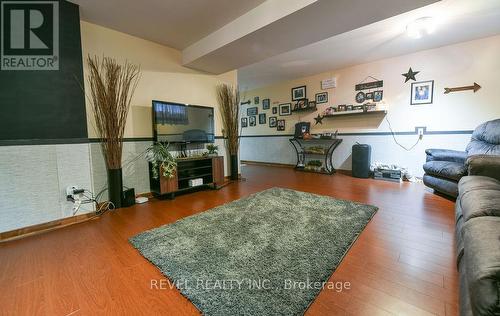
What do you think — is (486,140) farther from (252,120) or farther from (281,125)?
(252,120)

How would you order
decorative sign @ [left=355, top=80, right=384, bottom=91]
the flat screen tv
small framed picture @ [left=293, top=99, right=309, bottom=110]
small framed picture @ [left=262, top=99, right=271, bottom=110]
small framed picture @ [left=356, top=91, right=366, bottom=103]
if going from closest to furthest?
the flat screen tv
decorative sign @ [left=355, top=80, right=384, bottom=91]
small framed picture @ [left=356, top=91, right=366, bottom=103]
small framed picture @ [left=293, top=99, right=309, bottom=110]
small framed picture @ [left=262, top=99, right=271, bottom=110]

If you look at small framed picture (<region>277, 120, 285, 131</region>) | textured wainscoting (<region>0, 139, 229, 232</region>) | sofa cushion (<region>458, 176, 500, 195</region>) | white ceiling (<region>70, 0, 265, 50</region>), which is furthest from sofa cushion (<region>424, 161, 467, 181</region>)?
textured wainscoting (<region>0, 139, 229, 232</region>)

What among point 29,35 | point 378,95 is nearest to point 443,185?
point 378,95

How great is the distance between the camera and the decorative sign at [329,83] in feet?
15.0

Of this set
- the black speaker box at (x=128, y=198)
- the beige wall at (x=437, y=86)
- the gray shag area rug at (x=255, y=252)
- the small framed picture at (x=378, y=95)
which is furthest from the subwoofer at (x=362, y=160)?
the black speaker box at (x=128, y=198)

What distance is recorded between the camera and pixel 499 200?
1171 millimetres

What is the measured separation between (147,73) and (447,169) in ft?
13.6

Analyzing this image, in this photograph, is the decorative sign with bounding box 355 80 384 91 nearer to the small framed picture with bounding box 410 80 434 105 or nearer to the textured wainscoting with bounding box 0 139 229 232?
the small framed picture with bounding box 410 80 434 105

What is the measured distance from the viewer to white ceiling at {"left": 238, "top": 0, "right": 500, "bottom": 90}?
7.72 ft

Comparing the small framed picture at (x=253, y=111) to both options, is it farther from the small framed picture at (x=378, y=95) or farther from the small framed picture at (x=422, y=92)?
the small framed picture at (x=422, y=92)

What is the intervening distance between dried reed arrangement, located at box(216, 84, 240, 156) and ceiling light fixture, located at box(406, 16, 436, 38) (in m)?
2.74

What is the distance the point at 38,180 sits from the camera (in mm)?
1986

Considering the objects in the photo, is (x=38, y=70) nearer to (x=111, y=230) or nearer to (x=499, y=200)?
(x=111, y=230)

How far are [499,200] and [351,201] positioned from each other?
1444 mm
